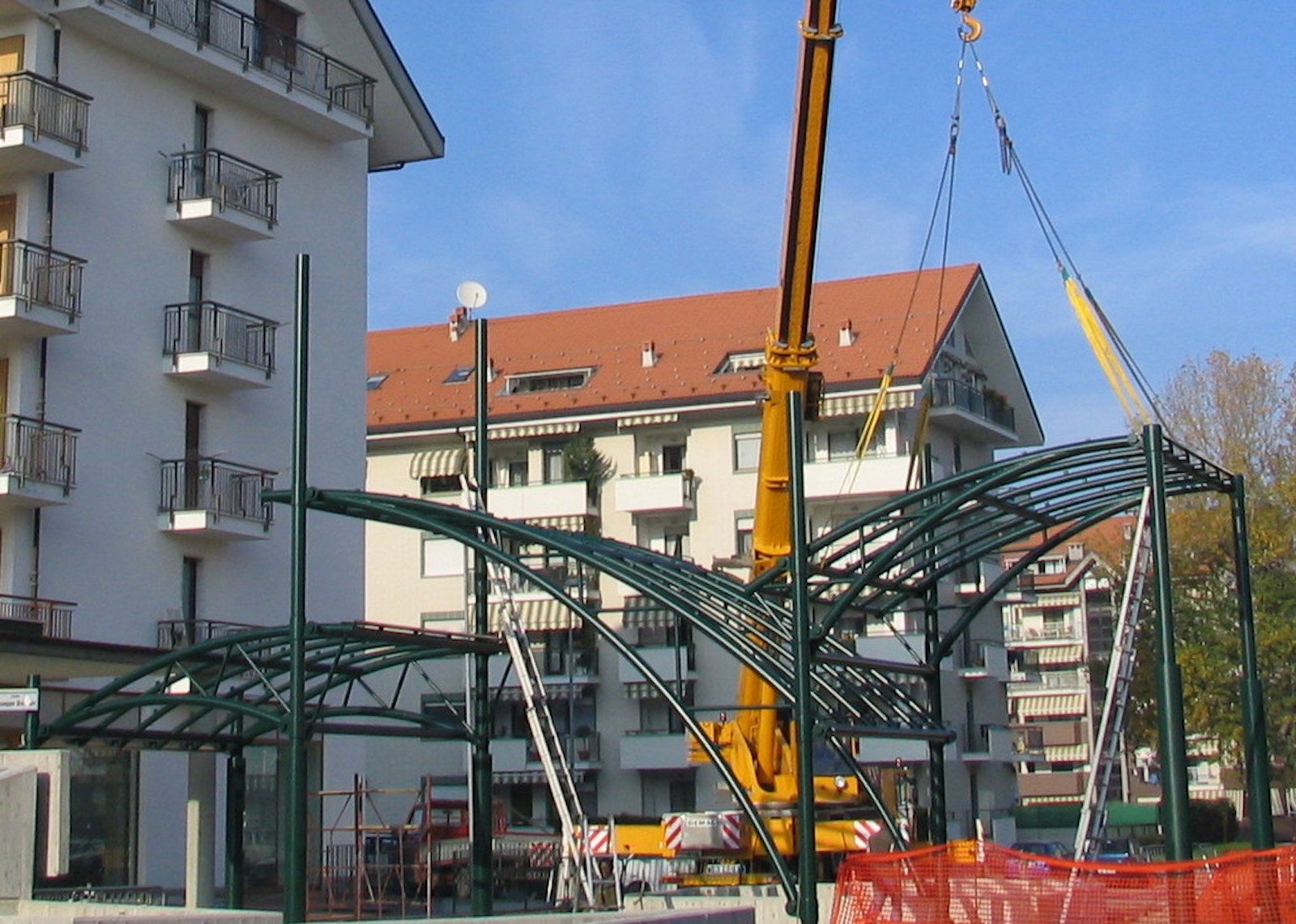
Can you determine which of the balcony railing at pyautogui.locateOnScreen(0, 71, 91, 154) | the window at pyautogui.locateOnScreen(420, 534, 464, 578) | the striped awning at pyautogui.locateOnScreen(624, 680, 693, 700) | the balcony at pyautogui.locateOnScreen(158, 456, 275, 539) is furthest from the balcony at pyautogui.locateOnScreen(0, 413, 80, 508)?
the window at pyautogui.locateOnScreen(420, 534, 464, 578)

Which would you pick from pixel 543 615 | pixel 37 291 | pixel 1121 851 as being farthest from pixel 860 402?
pixel 37 291

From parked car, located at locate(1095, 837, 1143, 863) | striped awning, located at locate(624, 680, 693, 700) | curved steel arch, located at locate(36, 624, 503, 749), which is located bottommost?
parked car, located at locate(1095, 837, 1143, 863)

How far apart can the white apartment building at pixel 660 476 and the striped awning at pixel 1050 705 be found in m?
35.6

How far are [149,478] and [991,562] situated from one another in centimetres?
3068

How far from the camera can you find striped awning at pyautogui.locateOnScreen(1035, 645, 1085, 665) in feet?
335

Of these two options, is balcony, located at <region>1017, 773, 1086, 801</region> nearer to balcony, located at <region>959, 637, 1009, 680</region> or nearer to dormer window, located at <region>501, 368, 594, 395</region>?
balcony, located at <region>959, 637, 1009, 680</region>

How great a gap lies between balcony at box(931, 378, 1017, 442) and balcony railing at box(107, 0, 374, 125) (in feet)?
66.6

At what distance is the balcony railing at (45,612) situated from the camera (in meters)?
31.7

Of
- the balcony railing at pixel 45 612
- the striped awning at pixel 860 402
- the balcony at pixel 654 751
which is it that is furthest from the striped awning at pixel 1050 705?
the balcony railing at pixel 45 612

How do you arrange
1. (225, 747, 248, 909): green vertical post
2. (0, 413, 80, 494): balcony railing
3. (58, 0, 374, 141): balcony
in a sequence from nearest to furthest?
(225, 747, 248, 909): green vertical post < (0, 413, 80, 494): balcony railing < (58, 0, 374, 141): balcony

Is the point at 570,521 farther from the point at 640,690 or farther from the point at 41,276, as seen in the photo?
the point at 41,276

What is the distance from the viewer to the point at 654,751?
53.1 metres

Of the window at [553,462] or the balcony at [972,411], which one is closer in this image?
the balcony at [972,411]

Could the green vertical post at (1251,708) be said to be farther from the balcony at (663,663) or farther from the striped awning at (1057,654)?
the striped awning at (1057,654)
